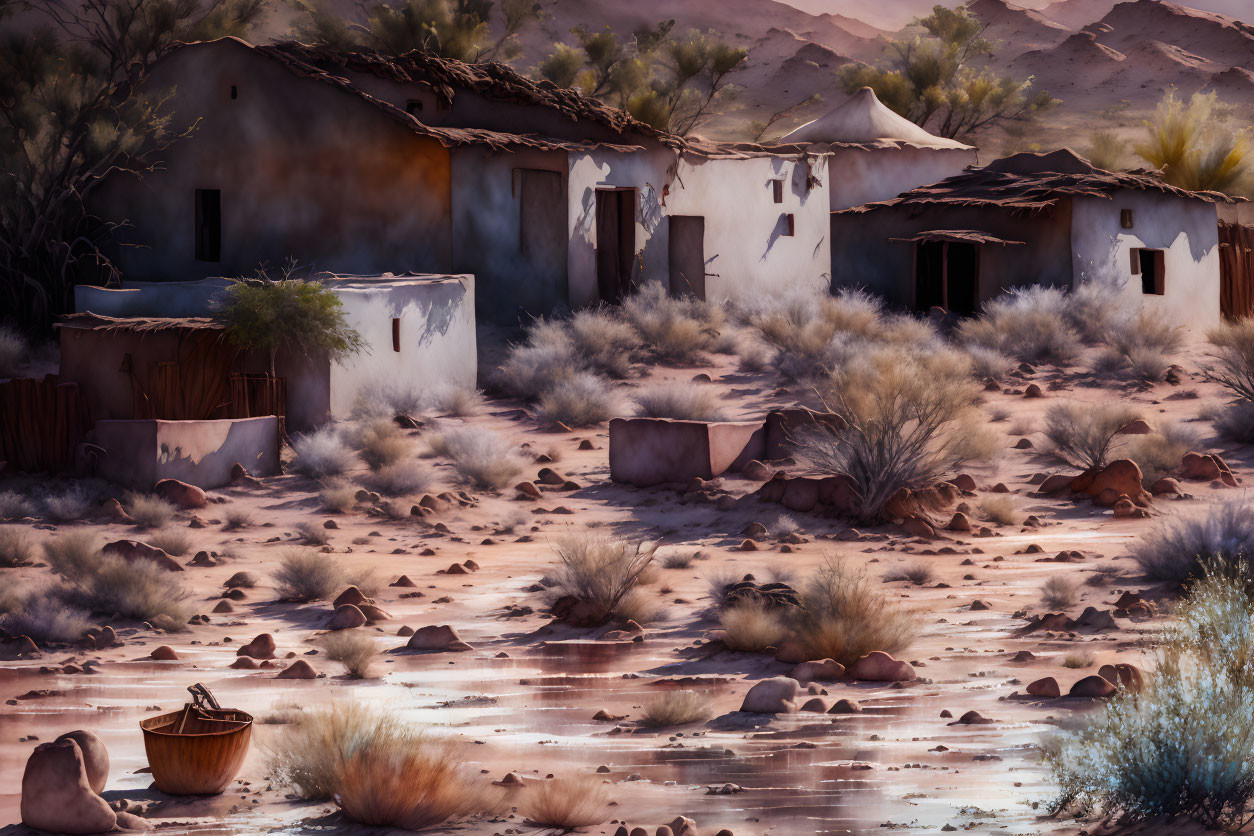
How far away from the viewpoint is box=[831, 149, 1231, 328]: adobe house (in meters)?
26.8

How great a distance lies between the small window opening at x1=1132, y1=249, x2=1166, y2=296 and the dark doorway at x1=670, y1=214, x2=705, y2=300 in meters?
7.78

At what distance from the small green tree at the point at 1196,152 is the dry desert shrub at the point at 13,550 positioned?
3165cm

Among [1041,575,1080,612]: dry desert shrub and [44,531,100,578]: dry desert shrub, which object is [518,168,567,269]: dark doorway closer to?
[44,531,100,578]: dry desert shrub

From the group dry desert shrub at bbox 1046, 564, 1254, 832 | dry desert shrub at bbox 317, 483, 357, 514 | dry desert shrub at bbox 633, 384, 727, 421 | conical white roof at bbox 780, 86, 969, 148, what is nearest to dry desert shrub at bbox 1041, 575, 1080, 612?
dry desert shrub at bbox 1046, 564, 1254, 832

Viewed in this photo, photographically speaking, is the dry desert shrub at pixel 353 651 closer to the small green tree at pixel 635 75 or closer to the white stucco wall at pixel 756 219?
the white stucco wall at pixel 756 219

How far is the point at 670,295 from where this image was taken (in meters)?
26.2

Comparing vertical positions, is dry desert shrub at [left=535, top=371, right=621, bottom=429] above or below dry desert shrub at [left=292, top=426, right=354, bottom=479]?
above

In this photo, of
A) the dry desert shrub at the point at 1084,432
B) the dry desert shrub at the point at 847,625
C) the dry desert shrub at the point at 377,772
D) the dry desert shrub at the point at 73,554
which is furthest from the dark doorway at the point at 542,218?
the dry desert shrub at the point at 377,772

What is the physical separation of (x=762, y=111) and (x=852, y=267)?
145ft

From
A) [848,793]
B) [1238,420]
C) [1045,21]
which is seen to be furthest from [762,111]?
[848,793]

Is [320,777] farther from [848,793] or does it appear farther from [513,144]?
[513,144]

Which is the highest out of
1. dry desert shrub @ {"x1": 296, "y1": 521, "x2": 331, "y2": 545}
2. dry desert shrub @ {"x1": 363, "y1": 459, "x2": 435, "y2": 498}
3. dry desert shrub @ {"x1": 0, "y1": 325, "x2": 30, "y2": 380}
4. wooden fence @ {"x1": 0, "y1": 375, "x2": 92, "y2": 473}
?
dry desert shrub @ {"x1": 0, "y1": 325, "x2": 30, "y2": 380}

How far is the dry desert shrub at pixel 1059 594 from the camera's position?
404 inches

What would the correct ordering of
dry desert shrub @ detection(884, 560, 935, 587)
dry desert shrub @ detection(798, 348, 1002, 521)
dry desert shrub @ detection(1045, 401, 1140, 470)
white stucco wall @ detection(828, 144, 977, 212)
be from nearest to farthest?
dry desert shrub @ detection(884, 560, 935, 587), dry desert shrub @ detection(798, 348, 1002, 521), dry desert shrub @ detection(1045, 401, 1140, 470), white stucco wall @ detection(828, 144, 977, 212)
